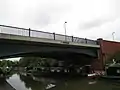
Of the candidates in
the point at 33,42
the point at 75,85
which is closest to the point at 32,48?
the point at 33,42

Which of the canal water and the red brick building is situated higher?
the red brick building

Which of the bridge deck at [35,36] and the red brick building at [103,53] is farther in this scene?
the red brick building at [103,53]

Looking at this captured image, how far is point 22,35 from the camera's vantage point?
70.0 feet

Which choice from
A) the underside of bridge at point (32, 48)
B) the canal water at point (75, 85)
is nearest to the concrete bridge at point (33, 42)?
the underside of bridge at point (32, 48)

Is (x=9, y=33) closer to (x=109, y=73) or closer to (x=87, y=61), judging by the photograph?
(x=109, y=73)

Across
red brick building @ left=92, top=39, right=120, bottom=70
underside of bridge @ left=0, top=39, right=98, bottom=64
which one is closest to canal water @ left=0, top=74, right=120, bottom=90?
underside of bridge @ left=0, top=39, right=98, bottom=64

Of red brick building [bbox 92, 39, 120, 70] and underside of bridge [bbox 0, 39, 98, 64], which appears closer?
underside of bridge [bbox 0, 39, 98, 64]

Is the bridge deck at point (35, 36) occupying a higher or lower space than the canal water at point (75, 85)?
higher

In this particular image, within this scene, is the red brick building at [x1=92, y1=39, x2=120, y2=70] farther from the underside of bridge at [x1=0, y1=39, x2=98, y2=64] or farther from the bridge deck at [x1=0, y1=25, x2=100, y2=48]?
the bridge deck at [x1=0, y1=25, x2=100, y2=48]

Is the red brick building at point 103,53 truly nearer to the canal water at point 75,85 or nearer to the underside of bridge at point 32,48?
the underside of bridge at point 32,48

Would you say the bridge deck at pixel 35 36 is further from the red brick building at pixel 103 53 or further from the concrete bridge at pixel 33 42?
the red brick building at pixel 103 53

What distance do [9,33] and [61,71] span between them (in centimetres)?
2730

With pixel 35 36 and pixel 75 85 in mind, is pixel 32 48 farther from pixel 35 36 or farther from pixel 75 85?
pixel 75 85

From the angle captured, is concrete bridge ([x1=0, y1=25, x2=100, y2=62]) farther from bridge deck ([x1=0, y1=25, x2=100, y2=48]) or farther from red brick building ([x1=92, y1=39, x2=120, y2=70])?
red brick building ([x1=92, y1=39, x2=120, y2=70])
